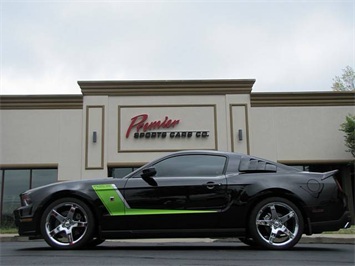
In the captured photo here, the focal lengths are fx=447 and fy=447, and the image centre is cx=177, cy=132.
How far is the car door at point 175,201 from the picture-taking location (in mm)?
5777

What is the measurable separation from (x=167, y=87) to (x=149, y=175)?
40.8ft

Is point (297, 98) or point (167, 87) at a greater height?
point (167, 87)

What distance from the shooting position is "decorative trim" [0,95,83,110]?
18.0 metres

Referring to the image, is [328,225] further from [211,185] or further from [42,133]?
[42,133]

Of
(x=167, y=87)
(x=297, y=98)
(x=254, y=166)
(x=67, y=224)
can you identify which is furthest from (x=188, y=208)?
(x=297, y=98)

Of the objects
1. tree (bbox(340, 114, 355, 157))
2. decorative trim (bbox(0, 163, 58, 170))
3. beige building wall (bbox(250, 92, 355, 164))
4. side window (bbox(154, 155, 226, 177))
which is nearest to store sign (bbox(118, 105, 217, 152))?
beige building wall (bbox(250, 92, 355, 164))

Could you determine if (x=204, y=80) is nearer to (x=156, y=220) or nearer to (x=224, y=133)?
(x=224, y=133)

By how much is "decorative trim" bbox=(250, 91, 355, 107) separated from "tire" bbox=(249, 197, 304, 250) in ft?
41.2

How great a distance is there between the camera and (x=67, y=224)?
229 inches

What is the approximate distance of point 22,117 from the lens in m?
18.1

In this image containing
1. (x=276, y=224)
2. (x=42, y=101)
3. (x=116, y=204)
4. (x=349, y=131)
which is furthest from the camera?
(x=42, y=101)

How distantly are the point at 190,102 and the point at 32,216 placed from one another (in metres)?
12.7

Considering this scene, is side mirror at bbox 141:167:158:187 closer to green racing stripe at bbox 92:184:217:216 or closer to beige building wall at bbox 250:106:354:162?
green racing stripe at bbox 92:184:217:216

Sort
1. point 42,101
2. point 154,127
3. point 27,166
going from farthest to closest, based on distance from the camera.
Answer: point 42,101
point 154,127
point 27,166
